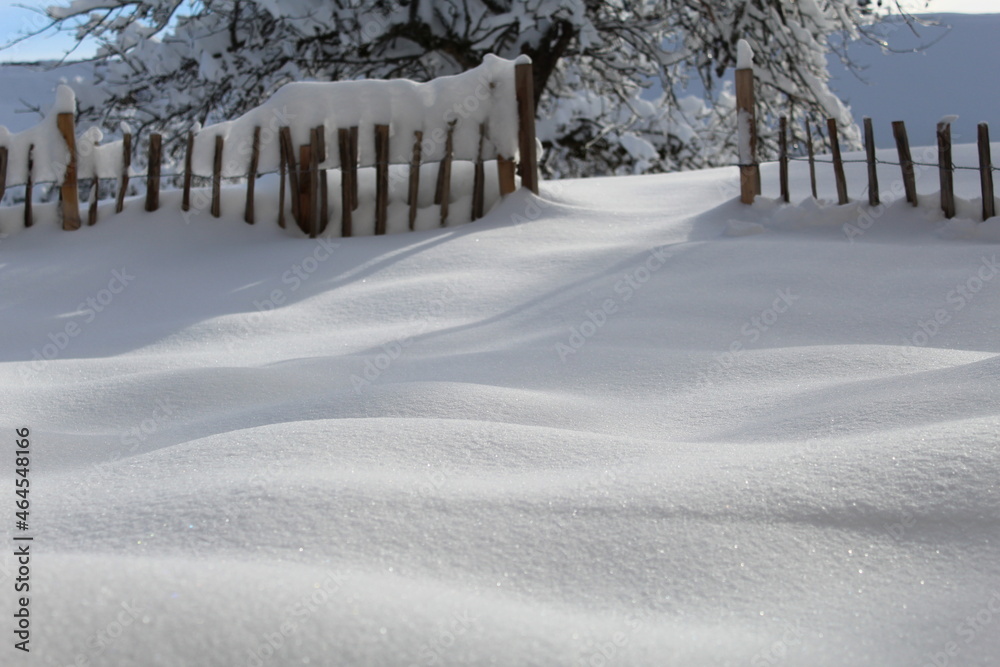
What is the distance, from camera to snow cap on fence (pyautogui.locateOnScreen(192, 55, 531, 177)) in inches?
278

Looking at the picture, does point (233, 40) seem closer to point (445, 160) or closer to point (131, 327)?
point (445, 160)

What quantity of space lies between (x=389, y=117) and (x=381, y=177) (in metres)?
0.52

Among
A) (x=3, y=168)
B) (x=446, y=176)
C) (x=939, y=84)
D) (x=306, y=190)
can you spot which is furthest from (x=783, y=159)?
(x=939, y=84)

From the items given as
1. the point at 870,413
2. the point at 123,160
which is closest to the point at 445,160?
the point at 123,160

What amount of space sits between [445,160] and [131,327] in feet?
9.95

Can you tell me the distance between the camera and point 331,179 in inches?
290

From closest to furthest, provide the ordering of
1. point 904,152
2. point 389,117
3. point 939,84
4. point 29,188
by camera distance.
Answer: point 904,152
point 389,117
point 29,188
point 939,84

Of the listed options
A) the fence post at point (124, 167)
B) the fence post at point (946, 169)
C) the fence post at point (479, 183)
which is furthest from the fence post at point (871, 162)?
the fence post at point (124, 167)

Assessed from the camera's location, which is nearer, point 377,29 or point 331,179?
point 331,179

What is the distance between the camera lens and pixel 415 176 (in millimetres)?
7137

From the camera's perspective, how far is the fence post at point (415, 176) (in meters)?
7.05

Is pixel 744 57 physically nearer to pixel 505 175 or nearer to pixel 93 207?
pixel 505 175

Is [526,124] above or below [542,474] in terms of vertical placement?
above

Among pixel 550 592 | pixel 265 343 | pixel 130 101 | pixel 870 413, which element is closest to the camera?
pixel 550 592
